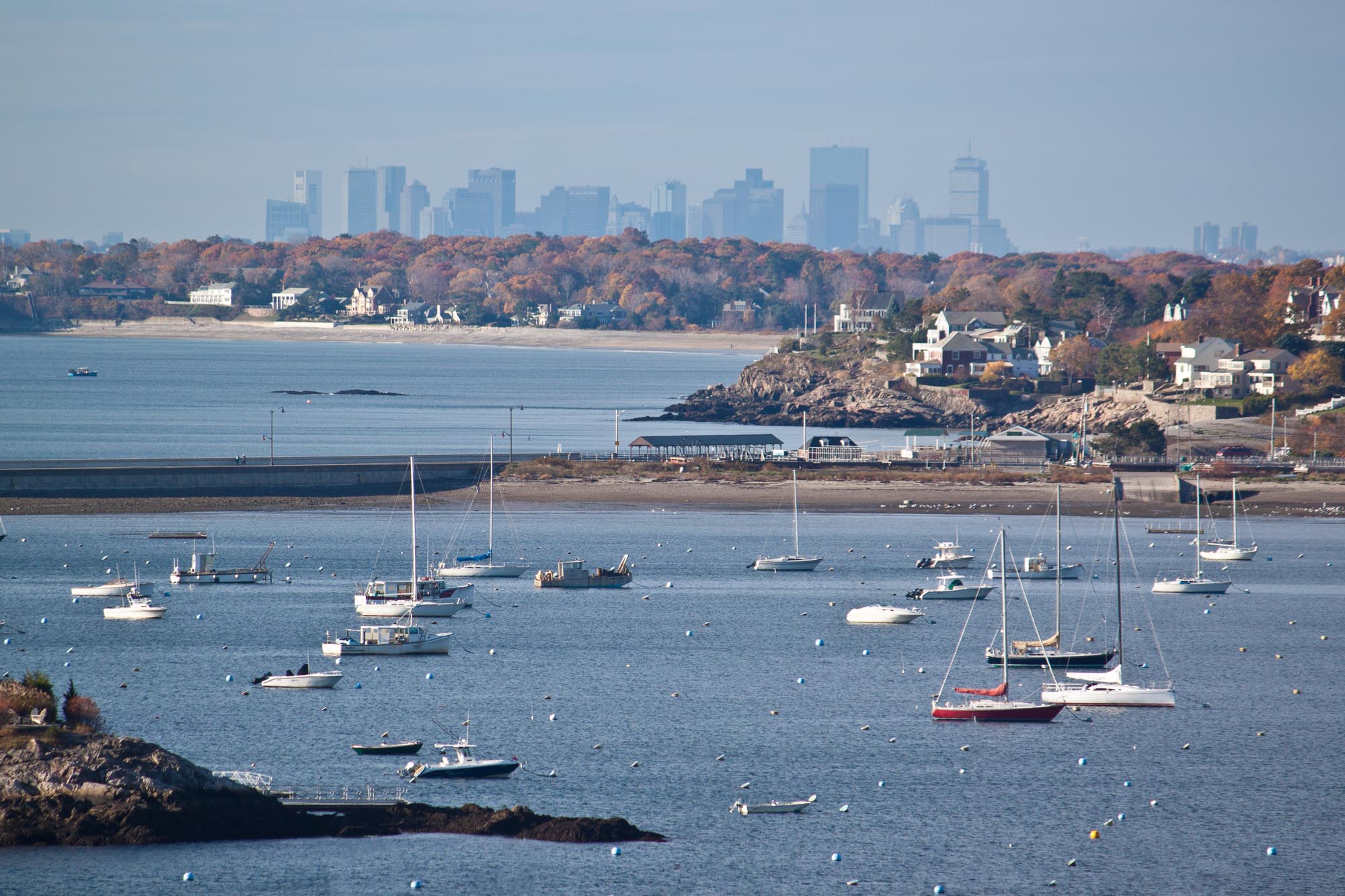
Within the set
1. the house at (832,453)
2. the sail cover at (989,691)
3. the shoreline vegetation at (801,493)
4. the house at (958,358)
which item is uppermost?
the house at (958,358)

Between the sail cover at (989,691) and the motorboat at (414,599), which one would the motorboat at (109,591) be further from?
the sail cover at (989,691)

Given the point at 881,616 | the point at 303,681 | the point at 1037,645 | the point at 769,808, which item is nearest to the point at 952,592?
the point at 881,616

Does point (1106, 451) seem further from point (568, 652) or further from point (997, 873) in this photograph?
point (997, 873)

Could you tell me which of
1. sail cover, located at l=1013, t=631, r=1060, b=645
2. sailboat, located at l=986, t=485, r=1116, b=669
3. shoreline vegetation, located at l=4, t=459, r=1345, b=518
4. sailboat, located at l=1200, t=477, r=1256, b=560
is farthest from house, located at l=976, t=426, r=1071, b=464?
sailboat, located at l=986, t=485, r=1116, b=669

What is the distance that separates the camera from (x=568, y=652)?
36.7m

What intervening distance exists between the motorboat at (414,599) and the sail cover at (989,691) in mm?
14289

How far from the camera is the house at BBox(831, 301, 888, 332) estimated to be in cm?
13912

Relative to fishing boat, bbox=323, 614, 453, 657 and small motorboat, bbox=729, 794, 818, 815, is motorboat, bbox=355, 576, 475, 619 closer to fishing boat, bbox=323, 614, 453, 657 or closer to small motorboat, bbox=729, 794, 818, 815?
fishing boat, bbox=323, 614, 453, 657

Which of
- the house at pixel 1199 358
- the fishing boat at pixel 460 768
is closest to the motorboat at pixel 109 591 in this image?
the fishing boat at pixel 460 768

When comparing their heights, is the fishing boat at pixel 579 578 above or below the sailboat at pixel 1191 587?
above

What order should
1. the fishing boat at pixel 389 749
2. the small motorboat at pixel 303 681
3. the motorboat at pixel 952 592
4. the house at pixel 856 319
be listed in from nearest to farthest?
the fishing boat at pixel 389 749 → the small motorboat at pixel 303 681 → the motorboat at pixel 952 592 → the house at pixel 856 319

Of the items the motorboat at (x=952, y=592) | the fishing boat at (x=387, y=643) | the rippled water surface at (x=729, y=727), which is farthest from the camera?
the motorboat at (x=952, y=592)

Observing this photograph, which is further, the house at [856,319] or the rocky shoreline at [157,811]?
the house at [856,319]

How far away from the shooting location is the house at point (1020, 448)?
74.4 m
